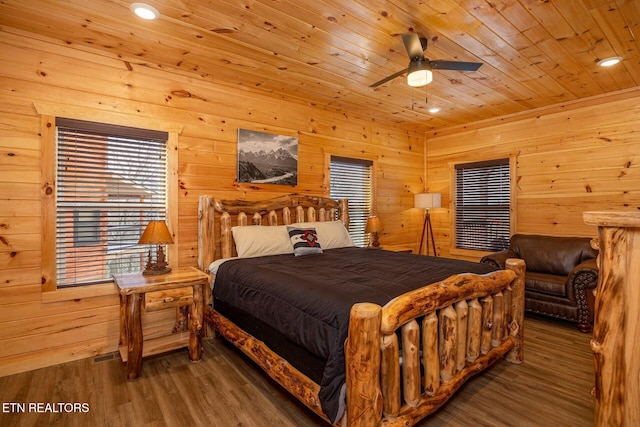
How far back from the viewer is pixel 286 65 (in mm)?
3105

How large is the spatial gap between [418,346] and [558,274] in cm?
316

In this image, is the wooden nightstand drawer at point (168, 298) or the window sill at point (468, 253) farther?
the window sill at point (468, 253)

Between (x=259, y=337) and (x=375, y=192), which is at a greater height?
(x=375, y=192)

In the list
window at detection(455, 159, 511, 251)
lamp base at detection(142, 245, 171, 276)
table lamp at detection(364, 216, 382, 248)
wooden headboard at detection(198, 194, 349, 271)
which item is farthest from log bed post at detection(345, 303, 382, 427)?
window at detection(455, 159, 511, 251)

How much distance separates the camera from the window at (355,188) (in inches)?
179

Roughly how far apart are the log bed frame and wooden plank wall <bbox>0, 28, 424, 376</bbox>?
1083mm

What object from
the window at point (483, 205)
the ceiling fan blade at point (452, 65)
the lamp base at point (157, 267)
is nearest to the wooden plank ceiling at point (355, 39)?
the ceiling fan blade at point (452, 65)

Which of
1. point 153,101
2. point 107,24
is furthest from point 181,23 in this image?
point 153,101

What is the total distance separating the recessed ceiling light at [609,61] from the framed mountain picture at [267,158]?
10.5 feet

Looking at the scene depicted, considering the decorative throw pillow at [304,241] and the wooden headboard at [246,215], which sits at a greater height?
the wooden headboard at [246,215]

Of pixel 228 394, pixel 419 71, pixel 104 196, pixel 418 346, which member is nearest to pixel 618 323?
pixel 418 346

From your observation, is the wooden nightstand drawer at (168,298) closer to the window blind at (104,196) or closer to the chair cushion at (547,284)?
the window blind at (104,196)

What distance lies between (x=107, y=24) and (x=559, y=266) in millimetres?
5100

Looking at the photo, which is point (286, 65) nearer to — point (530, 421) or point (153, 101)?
point (153, 101)
